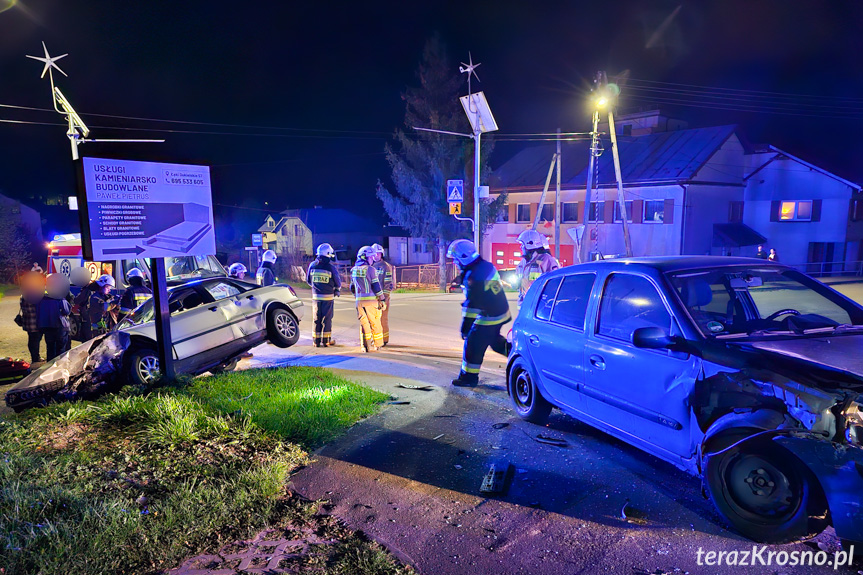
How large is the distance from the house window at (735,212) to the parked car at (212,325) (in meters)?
29.4

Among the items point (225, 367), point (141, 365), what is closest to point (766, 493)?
point (141, 365)

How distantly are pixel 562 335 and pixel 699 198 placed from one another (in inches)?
1097

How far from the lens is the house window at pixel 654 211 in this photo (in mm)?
29395

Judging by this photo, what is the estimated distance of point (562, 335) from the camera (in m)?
5.04

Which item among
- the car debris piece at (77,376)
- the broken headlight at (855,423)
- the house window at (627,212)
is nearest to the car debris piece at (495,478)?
the broken headlight at (855,423)

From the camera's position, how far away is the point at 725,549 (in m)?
3.25

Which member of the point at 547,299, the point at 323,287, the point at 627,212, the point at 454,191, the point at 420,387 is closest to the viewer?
the point at 547,299

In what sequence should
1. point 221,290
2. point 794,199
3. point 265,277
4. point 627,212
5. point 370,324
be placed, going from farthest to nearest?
1. point 794,199
2. point 627,212
3. point 265,277
4. point 370,324
5. point 221,290

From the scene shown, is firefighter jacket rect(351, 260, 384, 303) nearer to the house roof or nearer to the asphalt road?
the asphalt road

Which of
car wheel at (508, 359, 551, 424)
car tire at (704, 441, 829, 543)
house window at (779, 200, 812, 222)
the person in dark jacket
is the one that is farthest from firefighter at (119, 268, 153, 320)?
house window at (779, 200, 812, 222)

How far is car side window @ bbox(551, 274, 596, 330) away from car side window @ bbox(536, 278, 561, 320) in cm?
9

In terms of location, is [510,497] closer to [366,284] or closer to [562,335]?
[562,335]

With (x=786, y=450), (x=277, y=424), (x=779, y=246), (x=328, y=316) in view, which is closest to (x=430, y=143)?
(x=328, y=316)

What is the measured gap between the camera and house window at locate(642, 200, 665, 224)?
1157 inches
